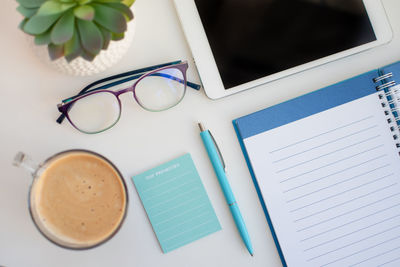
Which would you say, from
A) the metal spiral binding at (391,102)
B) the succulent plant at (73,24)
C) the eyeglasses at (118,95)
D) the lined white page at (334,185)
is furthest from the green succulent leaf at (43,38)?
the metal spiral binding at (391,102)

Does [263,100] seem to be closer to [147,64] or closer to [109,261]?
[147,64]

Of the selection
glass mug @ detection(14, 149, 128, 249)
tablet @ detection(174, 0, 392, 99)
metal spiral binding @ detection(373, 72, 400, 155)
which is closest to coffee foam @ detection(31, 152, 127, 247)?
glass mug @ detection(14, 149, 128, 249)

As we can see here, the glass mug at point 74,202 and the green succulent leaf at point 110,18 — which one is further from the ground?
the green succulent leaf at point 110,18

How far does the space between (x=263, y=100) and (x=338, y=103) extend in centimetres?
14

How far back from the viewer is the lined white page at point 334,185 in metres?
0.64

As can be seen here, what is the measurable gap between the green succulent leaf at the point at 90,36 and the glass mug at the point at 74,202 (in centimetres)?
16

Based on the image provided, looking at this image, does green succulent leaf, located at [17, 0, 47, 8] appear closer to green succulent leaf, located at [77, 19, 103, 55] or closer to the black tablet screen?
green succulent leaf, located at [77, 19, 103, 55]

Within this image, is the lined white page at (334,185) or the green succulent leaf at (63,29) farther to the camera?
the lined white page at (334,185)

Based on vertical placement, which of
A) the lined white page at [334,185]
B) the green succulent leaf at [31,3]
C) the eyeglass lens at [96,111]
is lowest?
the lined white page at [334,185]

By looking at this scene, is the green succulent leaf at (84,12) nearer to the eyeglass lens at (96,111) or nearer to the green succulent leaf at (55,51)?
the green succulent leaf at (55,51)

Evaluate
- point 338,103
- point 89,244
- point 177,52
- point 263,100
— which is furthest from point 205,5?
point 89,244

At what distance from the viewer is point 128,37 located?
547 mm

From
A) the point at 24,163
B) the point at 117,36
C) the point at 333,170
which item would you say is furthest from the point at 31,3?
the point at 333,170

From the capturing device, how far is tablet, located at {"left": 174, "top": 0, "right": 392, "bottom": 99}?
2.05 feet
